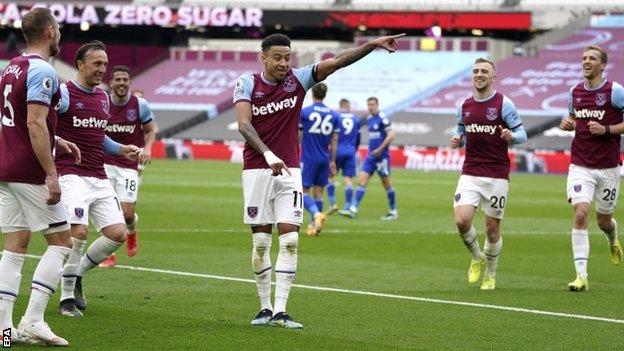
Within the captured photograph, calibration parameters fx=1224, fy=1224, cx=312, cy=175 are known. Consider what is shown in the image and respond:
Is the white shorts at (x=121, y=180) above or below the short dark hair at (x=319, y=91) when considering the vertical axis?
below

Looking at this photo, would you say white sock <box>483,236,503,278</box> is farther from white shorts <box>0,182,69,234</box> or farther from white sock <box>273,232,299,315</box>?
white shorts <box>0,182,69,234</box>

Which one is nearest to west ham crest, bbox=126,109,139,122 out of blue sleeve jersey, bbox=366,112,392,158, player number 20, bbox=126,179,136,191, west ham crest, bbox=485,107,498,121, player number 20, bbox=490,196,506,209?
player number 20, bbox=126,179,136,191

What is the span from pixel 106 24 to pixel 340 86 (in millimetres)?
14519

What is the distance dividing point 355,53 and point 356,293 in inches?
128

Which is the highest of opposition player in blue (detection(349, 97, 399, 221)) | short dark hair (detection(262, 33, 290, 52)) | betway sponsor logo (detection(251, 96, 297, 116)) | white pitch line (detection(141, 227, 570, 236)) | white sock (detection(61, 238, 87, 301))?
short dark hair (detection(262, 33, 290, 52))

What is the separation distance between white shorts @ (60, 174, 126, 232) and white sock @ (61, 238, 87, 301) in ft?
0.91

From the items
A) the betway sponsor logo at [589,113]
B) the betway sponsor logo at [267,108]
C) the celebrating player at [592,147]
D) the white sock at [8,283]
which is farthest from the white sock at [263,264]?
the betway sponsor logo at [589,113]

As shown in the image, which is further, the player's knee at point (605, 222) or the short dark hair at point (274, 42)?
the player's knee at point (605, 222)

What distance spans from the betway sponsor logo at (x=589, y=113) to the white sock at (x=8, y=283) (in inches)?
278

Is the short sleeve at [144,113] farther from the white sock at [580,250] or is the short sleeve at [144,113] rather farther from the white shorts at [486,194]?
the white sock at [580,250]

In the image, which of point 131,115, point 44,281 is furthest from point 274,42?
point 131,115

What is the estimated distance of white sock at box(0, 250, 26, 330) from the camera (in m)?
9.17

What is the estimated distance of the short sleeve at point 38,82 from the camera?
29.3 feet

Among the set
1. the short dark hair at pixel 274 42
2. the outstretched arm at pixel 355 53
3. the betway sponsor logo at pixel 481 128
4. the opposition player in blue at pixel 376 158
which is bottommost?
the opposition player in blue at pixel 376 158
